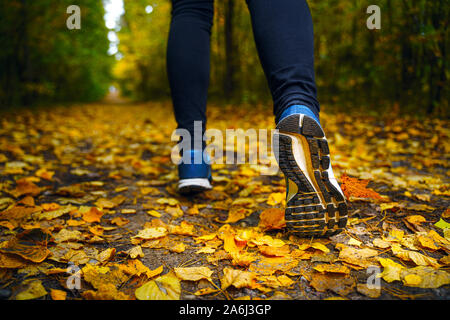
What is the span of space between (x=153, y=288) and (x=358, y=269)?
53 cm

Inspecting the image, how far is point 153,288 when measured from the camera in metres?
0.73

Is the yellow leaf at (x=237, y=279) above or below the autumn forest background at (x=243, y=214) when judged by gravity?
below

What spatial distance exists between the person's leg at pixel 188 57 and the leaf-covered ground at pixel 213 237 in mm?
421

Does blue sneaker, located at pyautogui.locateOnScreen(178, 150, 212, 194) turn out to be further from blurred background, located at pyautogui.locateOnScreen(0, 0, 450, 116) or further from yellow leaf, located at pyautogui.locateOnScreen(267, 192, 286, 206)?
blurred background, located at pyautogui.locateOnScreen(0, 0, 450, 116)

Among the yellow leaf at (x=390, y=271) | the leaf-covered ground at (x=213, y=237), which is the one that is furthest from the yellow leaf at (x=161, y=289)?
the yellow leaf at (x=390, y=271)

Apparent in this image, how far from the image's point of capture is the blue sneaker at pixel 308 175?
33.7 inches

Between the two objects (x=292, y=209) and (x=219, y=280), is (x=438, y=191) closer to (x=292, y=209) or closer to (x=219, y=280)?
(x=292, y=209)

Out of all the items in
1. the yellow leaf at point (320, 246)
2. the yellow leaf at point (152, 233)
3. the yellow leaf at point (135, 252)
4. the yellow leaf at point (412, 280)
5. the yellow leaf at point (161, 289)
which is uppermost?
the yellow leaf at point (152, 233)

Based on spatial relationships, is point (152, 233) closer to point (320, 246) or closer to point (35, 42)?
point (320, 246)

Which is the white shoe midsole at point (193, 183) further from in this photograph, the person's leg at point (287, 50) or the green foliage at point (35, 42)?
the green foliage at point (35, 42)
